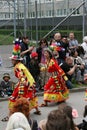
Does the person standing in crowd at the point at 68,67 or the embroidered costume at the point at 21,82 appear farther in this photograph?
the person standing in crowd at the point at 68,67

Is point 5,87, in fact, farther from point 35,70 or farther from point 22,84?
point 22,84

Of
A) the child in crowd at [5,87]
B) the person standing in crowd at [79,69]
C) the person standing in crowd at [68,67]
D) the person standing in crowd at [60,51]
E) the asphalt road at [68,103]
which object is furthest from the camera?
the person standing in crowd at [79,69]

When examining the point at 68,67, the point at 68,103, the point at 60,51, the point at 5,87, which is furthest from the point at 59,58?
the point at 68,103

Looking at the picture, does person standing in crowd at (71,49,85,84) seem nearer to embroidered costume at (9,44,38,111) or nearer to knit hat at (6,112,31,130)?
embroidered costume at (9,44,38,111)

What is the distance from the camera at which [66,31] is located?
23.5 m

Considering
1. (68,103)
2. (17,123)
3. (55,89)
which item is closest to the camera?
(17,123)

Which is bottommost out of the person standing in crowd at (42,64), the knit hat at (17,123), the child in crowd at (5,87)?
the child in crowd at (5,87)

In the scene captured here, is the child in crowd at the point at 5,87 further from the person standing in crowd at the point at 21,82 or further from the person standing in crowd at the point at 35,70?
the person standing in crowd at the point at 21,82

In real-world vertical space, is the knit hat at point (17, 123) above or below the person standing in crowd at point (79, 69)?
above

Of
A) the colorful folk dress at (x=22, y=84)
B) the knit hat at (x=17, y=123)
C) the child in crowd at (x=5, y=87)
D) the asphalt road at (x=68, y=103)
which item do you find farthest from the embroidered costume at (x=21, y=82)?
the knit hat at (x=17, y=123)

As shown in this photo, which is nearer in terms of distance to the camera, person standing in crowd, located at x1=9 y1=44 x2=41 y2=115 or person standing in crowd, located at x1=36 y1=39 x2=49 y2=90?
person standing in crowd, located at x1=9 y1=44 x2=41 y2=115

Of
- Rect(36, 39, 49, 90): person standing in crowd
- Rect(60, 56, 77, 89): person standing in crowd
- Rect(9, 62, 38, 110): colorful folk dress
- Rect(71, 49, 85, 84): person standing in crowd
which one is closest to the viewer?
Rect(9, 62, 38, 110): colorful folk dress

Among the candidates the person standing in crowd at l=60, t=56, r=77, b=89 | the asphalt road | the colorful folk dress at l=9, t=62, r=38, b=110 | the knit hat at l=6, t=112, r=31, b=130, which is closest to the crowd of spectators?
the person standing in crowd at l=60, t=56, r=77, b=89

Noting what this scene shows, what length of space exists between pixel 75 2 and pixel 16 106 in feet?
78.6
